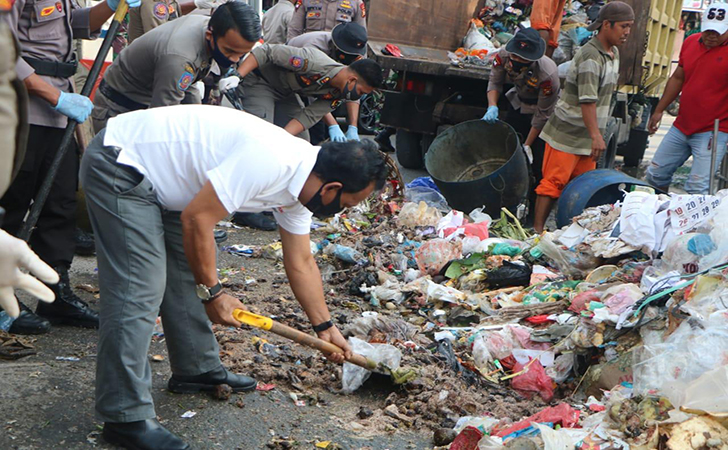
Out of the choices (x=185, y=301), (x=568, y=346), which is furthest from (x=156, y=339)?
(x=568, y=346)

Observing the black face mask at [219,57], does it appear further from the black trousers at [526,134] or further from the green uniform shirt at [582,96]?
the black trousers at [526,134]

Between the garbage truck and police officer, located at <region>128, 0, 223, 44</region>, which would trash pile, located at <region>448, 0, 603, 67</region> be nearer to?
the garbage truck

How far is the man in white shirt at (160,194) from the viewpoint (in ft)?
8.20

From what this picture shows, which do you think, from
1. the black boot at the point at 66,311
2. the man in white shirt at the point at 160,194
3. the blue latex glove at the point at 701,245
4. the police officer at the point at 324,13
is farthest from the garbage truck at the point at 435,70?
the man in white shirt at the point at 160,194

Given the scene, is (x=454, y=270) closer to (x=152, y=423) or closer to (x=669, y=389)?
(x=669, y=389)

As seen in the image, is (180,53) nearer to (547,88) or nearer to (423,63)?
(547,88)

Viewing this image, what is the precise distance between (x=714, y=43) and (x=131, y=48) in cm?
485

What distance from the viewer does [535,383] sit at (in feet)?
11.8

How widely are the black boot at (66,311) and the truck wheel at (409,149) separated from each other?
5775 mm

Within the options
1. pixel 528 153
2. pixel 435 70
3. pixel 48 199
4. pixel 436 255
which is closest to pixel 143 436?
pixel 48 199

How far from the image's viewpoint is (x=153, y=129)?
2.61m

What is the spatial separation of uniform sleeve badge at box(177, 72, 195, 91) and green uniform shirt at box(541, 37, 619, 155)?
10.7 ft

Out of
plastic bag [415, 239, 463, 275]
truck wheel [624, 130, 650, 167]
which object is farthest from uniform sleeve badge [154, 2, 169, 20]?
truck wheel [624, 130, 650, 167]

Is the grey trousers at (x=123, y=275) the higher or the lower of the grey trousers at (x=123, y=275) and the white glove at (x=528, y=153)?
the higher
